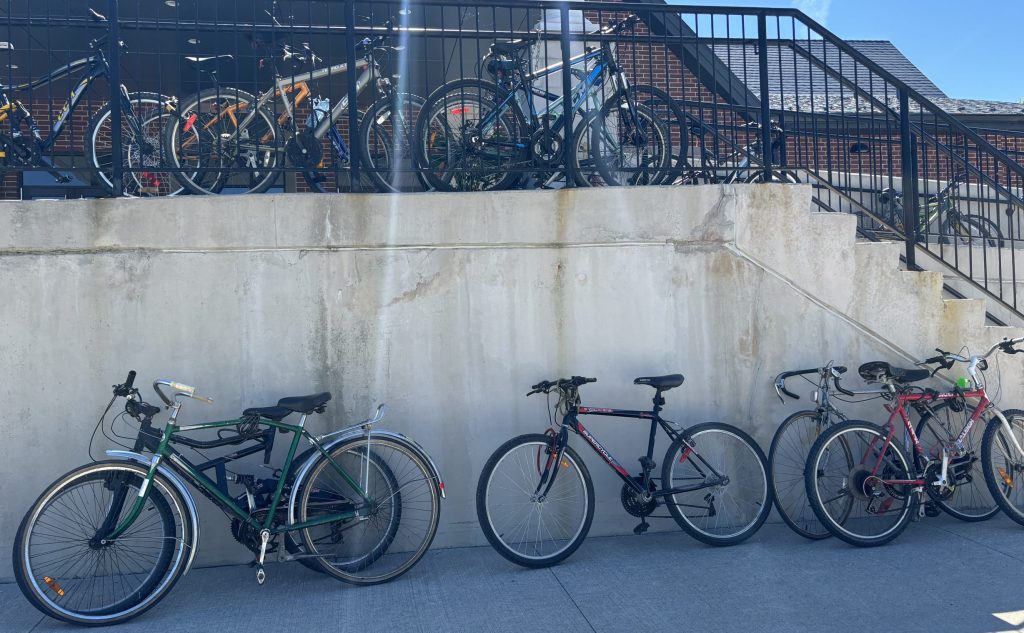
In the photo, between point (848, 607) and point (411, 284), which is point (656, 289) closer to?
point (411, 284)

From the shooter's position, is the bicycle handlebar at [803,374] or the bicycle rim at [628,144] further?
the bicycle rim at [628,144]

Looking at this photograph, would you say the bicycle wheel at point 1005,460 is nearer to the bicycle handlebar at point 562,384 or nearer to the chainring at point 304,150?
the bicycle handlebar at point 562,384

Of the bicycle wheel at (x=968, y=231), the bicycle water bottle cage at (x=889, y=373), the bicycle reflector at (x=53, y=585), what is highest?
the bicycle wheel at (x=968, y=231)

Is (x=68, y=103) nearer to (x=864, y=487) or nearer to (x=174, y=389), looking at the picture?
(x=174, y=389)

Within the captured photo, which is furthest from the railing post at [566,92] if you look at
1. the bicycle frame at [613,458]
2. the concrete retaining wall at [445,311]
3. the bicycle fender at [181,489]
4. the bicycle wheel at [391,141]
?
the bicycle fender at [181,489]

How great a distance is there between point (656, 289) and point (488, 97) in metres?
1.75

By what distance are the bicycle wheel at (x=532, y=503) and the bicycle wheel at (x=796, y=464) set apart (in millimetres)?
1247

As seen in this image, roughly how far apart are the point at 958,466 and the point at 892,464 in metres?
0.46

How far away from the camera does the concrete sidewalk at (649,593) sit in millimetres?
4133

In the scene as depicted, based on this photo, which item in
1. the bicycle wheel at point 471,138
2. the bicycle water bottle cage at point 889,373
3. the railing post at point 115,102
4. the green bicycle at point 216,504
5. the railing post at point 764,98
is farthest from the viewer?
the railing post at point 764,98

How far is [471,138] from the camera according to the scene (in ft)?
19.5

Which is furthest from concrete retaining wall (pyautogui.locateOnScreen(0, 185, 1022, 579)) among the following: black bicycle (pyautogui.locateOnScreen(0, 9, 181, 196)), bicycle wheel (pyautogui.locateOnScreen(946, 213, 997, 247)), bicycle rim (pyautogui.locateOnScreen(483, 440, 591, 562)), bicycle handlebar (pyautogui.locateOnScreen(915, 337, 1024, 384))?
bicycle wheel (pyautogui.locateOnScreen(946, 213, 997, 247))

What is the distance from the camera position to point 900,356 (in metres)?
5.84

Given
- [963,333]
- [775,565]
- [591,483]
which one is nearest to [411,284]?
[591,483]
